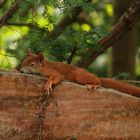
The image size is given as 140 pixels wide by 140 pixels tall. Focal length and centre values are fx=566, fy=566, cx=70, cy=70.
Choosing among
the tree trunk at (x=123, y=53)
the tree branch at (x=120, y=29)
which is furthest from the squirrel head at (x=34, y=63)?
the tree trunk at (x=123, y=53)

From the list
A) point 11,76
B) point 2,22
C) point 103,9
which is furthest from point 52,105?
point 103,9

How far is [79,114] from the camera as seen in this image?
494 cm

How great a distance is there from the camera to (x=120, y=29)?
6.14 meters

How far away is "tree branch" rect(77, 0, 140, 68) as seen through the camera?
603 cm

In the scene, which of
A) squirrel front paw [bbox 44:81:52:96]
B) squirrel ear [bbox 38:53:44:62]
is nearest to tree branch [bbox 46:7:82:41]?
squirrel ear [bbox 38:53:44:62]

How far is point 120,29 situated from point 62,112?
5.20 feet

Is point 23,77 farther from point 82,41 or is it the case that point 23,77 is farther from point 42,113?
point 82,41

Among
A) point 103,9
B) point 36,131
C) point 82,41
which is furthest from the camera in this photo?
point 103,9

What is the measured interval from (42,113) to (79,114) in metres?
0.32

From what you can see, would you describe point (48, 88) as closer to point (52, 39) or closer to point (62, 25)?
point (52, 39)

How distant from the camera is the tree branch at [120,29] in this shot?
6.03m

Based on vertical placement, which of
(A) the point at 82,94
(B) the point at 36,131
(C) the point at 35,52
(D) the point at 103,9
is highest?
(D) the point at 103,9

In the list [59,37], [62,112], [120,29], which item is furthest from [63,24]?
[62,112]

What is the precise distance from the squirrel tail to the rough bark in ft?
0.58
